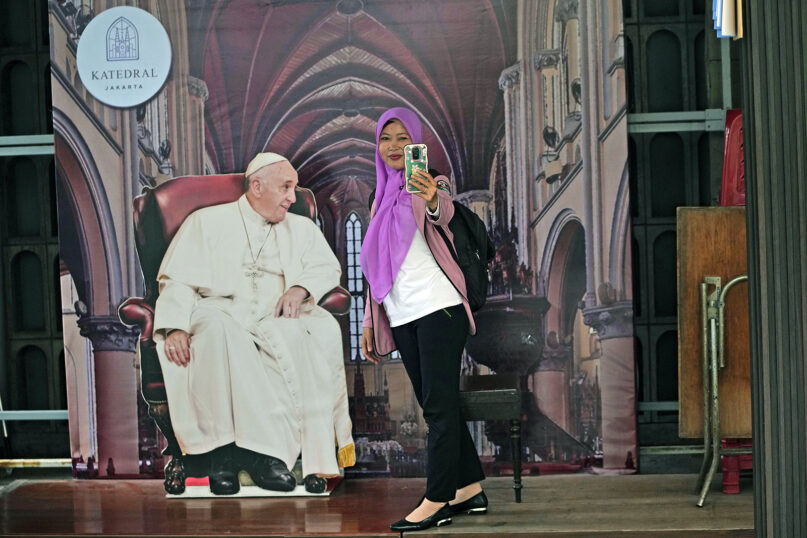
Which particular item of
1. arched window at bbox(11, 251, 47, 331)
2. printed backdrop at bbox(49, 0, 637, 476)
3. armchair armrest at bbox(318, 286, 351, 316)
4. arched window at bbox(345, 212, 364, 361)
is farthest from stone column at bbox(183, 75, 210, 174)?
arched window at bbox(11, 251, 47, 331)

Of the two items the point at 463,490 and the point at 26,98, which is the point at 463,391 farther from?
the point at 26,98

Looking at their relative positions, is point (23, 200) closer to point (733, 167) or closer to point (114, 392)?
point (114, 392)

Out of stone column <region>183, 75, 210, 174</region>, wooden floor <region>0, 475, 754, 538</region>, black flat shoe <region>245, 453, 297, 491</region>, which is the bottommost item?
wooden floor <region>0, 475, 754, 538</region>

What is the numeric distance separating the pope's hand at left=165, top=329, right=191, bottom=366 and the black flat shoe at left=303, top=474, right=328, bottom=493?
3.03ft

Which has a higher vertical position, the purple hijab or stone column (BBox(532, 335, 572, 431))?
the purple hijab

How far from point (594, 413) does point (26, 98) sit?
3985mm

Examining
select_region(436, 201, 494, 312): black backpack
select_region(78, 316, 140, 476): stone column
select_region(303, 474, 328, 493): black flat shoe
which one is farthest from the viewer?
select_region(78, 316, 140, 476): stone column

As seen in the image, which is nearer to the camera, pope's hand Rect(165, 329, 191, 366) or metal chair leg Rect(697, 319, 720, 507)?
metal chair leg Rect(697, 319, 720, 507)

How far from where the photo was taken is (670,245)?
533 centimetres

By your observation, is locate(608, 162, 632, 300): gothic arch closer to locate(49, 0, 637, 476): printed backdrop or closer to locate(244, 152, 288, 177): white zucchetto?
locate(49, 0, 637, 476): printed backdrop

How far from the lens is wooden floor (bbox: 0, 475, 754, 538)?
4.03 m

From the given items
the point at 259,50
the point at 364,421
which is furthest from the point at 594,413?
the point at 259,50

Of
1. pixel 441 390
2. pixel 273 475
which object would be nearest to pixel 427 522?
pixel 441 390

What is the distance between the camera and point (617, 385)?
4980 mm
